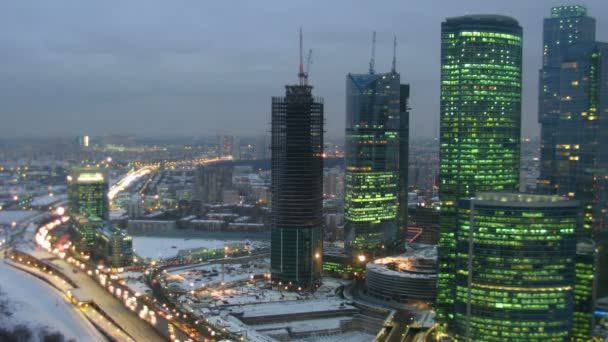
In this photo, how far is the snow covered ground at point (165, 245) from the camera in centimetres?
5251

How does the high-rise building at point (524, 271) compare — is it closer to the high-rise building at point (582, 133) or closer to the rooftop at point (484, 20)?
the rooftop at point (484, 20)

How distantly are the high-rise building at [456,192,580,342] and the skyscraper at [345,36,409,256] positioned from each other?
61.8ft

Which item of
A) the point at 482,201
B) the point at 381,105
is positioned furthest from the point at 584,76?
the point at 482,201

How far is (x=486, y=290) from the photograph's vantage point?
2638 centimetres

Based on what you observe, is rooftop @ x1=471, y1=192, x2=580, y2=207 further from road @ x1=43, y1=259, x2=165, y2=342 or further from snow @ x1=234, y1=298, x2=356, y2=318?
road @ x1=43, y1=259, x2=165, y2=342

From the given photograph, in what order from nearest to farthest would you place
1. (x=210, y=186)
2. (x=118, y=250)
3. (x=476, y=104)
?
(x=476, y=104) < (x=118, y=250) < (x=210, y=186)

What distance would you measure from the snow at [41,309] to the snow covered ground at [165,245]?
393 inches

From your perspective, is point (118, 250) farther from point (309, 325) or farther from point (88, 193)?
point (309, 325)

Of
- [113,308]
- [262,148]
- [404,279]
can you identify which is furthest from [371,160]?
[262,148]

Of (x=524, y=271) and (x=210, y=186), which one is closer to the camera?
(x=524, y=271)

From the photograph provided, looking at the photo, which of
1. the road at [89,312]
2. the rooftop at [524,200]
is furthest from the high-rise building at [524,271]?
the road at [89,312]

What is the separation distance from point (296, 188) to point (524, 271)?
16955 millimetres

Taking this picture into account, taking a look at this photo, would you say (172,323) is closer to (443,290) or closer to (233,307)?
(233,307)

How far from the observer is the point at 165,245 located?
185 ft
